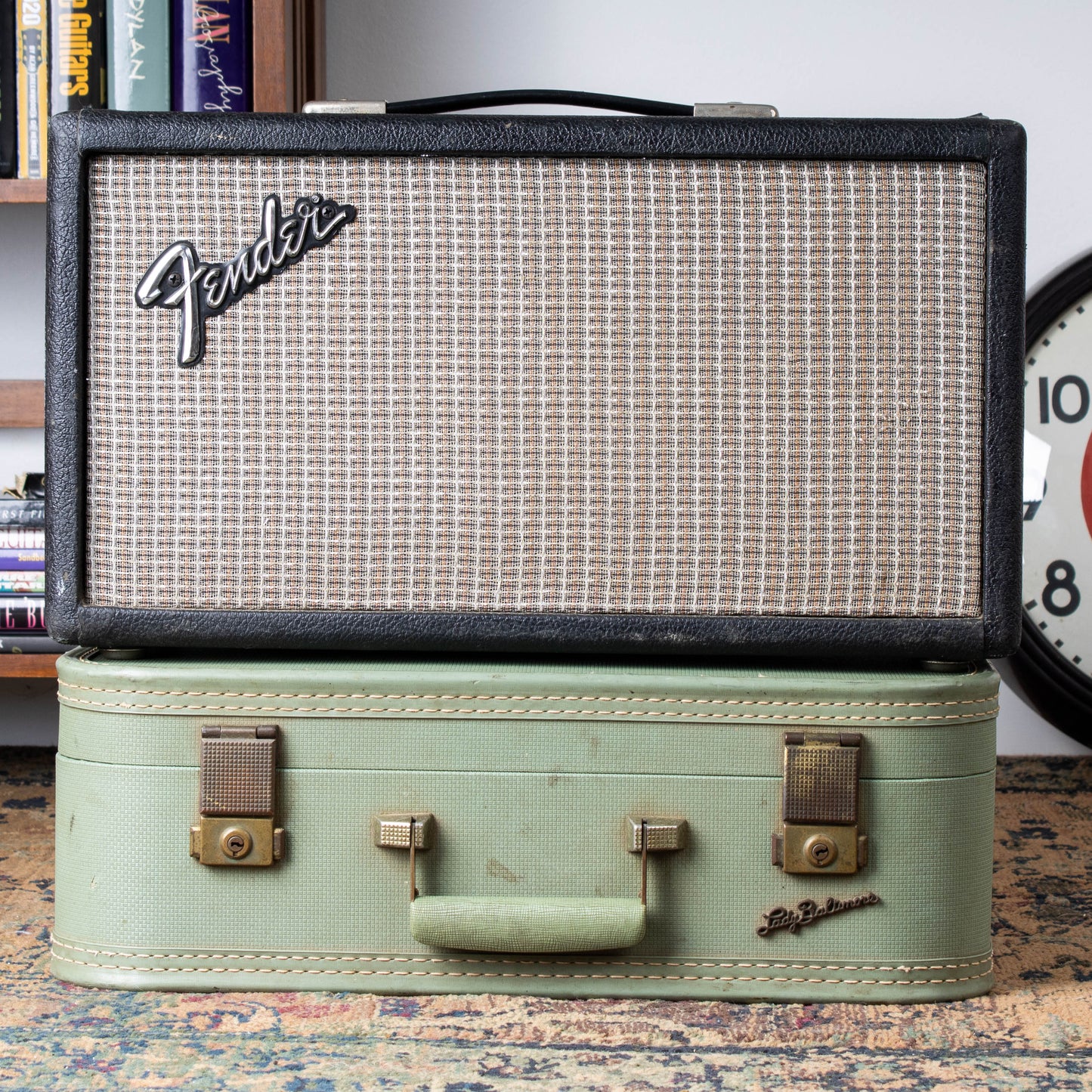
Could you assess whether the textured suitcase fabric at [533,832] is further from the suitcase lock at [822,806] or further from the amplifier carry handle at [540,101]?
the amplifier carry handle at [540,101]

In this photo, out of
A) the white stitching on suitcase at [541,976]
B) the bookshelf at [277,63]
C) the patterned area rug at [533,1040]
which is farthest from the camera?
the bookshelf at [277,63]

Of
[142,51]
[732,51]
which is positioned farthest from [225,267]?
[732,51]

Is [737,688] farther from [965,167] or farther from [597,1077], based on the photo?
[965,167]

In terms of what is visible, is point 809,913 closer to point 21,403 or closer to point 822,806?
point 822,806

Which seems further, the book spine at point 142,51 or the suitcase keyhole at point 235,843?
the book spine at point 142,51

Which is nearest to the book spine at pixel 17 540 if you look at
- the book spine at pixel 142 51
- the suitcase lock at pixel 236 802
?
the book spine at pixel 142 51

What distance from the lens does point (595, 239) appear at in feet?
2.39

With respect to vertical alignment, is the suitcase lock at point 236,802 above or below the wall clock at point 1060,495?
below

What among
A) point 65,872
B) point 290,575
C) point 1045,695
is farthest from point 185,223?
point 1045,695

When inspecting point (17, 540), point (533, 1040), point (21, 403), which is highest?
point (21, 403)

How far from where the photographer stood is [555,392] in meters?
0.73

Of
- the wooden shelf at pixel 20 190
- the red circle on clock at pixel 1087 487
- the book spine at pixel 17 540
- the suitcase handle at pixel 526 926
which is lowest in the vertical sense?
the suitcase handle at pixel 526 926

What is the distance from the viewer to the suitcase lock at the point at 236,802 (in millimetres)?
701

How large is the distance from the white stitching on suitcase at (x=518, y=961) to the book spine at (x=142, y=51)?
74cm
